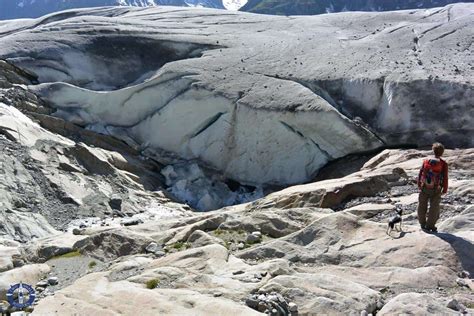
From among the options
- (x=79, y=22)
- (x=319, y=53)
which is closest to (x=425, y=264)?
(x=319, y=53)

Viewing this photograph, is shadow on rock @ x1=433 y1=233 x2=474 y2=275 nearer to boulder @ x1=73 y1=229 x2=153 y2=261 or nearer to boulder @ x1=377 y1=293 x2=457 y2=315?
boulder @ x1=377 y1=293 x2=457 y2=315

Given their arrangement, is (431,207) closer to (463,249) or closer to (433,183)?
(433,183)

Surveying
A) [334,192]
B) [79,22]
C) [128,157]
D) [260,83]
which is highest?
[79,22]

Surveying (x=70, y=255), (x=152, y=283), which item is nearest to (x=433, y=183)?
(x=152, y=283)

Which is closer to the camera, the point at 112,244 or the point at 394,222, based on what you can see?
the point at 394,222

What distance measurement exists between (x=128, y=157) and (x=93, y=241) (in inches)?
663

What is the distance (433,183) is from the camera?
15125 millimetres

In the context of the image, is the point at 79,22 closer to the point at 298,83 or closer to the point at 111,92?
the point at 111,92

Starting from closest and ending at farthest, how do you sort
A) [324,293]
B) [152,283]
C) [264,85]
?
[324,293], [152,283], [264,85]

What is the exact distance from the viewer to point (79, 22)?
46.6m

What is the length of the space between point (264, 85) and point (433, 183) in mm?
21526

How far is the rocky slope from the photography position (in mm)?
31875

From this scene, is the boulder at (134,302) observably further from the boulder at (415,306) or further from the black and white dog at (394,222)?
the black and white dog at (394,222)

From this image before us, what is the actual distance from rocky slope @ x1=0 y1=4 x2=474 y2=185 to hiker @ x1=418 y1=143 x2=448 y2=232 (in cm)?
1564
